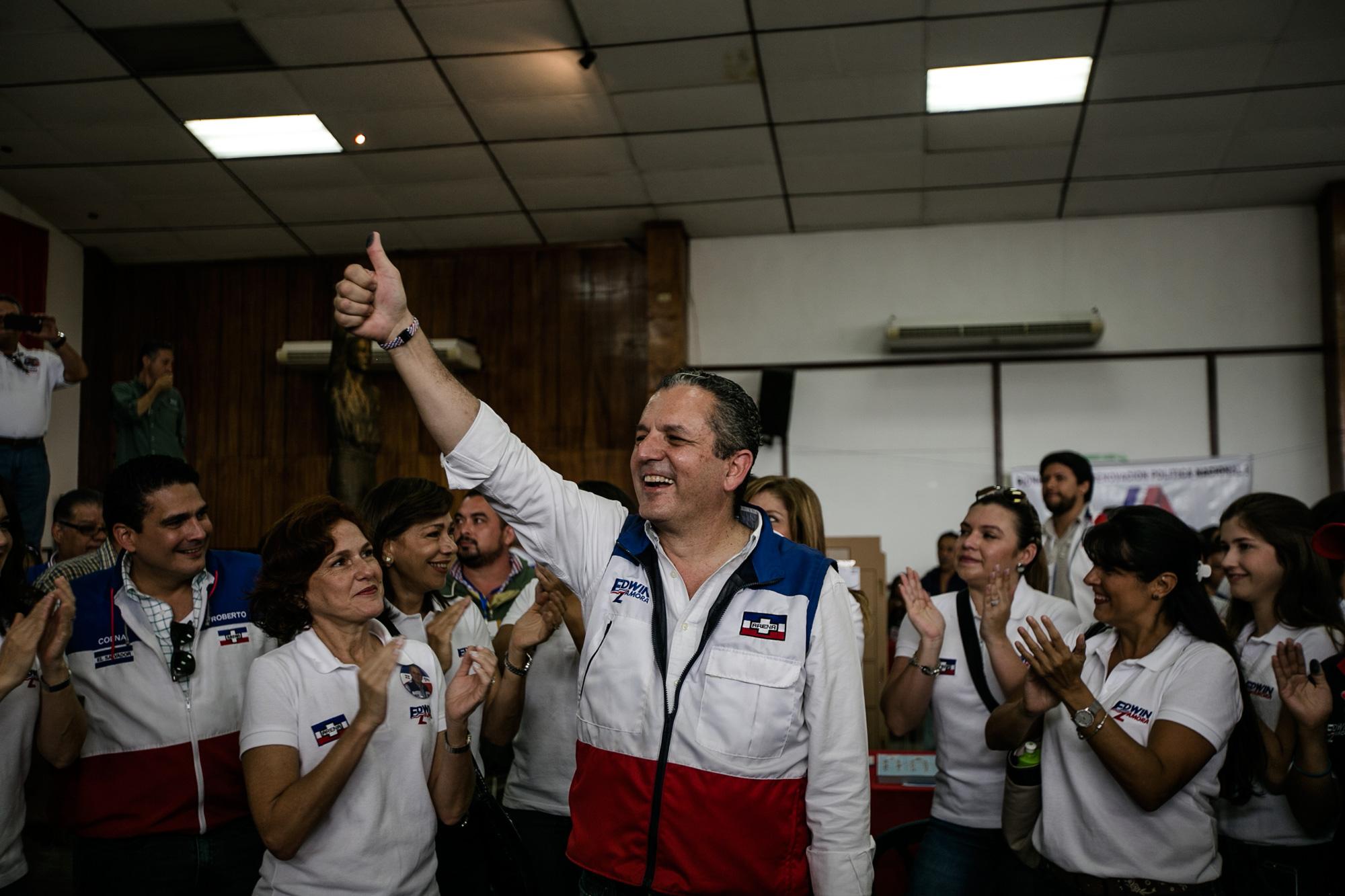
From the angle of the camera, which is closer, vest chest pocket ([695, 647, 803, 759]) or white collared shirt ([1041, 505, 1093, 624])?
vest chest pocket ([695, 647, 803, 759])

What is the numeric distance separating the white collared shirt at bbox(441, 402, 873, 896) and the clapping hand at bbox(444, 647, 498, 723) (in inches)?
12.5

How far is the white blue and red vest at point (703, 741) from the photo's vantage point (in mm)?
1834

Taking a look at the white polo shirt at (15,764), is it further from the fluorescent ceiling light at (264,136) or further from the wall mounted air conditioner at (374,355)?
the wall mounted air conditioner at (374,355)

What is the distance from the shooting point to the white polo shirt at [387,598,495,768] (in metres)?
2.66

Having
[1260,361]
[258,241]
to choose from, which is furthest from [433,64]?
[1260,361]

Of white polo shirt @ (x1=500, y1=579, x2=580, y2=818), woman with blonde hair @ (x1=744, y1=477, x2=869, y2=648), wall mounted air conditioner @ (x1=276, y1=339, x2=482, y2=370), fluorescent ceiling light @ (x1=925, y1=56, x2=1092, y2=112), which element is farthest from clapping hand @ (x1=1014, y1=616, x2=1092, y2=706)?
wall mounted air conditioner @ (x1=276, y1=339, x2=482, y2=370)

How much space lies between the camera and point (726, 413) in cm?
206

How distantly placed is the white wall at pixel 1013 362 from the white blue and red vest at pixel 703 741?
19.6 ft

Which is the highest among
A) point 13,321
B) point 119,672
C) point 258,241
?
point 258,241

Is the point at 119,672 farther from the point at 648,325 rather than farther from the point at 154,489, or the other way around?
the point at 648,325

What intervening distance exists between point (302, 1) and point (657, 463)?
15.2 feet

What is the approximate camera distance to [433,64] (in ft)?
19.7

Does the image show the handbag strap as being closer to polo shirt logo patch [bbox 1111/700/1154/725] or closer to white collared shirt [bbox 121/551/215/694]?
polo shirt logo patch [bbox 1111/700/1154/725]

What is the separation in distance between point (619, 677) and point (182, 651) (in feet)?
4.12
